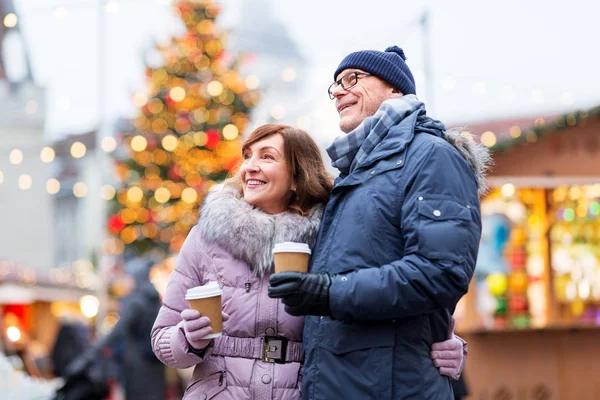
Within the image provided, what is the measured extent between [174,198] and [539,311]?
12373 mm

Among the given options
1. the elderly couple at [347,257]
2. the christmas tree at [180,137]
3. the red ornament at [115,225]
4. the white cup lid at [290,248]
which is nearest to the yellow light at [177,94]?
the christmas tree at [180,137]

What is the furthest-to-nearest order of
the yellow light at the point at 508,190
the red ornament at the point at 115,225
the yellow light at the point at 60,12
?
the red ornament at the point at 115,225, the yellow light at the point at 60,12, the yellow light at the point at 508,190

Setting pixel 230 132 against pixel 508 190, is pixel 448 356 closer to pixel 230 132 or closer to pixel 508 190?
pixel 508 190

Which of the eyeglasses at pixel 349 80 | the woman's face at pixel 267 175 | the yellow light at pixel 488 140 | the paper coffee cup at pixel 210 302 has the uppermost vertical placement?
the yellow light at pixel 488 140

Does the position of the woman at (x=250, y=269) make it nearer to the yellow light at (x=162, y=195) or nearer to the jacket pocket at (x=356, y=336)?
the jacket pocket at (x=356, y=336)

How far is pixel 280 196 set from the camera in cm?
368

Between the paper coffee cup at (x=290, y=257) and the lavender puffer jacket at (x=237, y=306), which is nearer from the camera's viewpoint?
the paper coffee cup at (x=290, y=257)

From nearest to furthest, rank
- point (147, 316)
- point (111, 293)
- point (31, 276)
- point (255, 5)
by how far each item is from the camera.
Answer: point (147, 316)
point (31, 276)
point (111, 293)
point (255, 5)

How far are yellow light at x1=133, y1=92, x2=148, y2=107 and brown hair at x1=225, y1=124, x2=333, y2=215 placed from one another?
1848cm

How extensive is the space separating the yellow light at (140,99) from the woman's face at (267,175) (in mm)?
18515

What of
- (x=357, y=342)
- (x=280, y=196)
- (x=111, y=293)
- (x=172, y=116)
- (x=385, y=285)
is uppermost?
(x=172, y=116)

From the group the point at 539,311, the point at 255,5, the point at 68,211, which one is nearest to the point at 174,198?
the point at 539,311

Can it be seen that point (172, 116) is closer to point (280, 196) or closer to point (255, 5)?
point (280, 196)

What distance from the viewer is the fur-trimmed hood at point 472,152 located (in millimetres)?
3199
